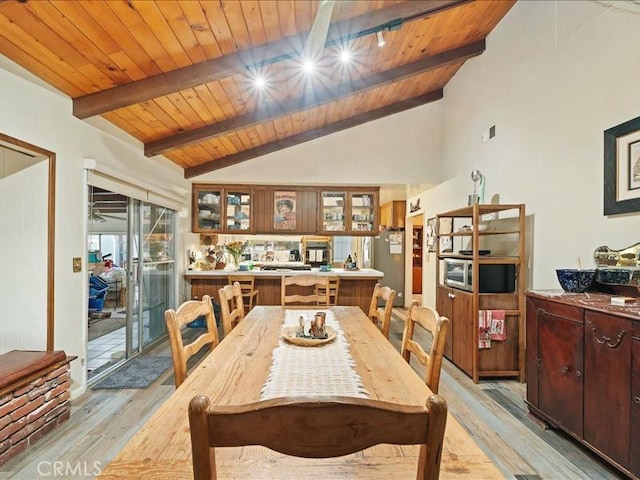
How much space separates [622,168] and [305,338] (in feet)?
7.75

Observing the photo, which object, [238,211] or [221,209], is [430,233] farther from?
[221,209]

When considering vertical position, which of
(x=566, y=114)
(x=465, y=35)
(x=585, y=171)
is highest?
(x=465, y=35)

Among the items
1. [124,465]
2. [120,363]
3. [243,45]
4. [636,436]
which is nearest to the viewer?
[124,465]

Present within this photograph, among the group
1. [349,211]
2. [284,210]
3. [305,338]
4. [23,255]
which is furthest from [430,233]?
[23,255]

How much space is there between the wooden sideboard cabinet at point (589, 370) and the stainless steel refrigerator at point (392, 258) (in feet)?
14.9

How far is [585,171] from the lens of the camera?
2697 mm

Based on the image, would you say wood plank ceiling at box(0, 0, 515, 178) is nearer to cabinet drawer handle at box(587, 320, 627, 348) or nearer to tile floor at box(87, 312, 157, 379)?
tile floor at box(87, 312, 157, 379)

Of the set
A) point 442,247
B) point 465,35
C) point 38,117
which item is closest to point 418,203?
point 442,247

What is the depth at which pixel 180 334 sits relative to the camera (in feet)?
4.86

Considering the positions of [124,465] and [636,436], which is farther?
[636,436]

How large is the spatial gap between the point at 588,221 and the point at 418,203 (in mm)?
3908

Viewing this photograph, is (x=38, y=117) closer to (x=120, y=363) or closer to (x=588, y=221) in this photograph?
(x=120, y=363)

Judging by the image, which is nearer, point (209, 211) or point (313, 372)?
point (313, 372)

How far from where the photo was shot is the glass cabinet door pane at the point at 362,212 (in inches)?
228
